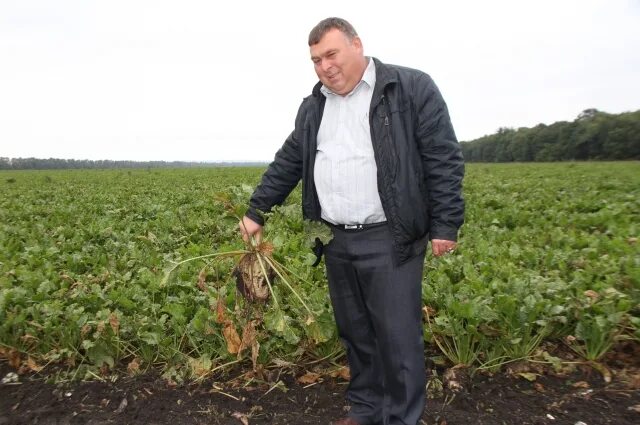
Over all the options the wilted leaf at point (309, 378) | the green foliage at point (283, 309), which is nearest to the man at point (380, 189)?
the green foliage at point (283, 309)

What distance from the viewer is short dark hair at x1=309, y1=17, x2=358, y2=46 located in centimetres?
222

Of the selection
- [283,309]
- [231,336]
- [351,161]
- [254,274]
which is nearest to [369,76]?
[351,161]

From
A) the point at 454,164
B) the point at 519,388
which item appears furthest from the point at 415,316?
the point at 519,388

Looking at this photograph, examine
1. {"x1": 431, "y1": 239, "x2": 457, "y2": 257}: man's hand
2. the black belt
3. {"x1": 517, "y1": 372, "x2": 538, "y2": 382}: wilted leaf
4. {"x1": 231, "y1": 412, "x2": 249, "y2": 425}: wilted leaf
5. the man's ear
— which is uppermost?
the man's ear

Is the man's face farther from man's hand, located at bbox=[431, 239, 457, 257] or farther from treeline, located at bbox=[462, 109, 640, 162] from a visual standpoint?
treeline, located at bbox=[462, 109, 640, 162]

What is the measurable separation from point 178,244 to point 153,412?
178 inches

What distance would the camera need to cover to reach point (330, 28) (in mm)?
2215

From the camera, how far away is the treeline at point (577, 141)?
67419 millimetres

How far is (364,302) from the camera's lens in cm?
265

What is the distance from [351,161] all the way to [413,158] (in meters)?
0.31

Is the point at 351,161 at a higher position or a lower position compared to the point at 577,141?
lower

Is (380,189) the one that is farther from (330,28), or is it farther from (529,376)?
(529,376)

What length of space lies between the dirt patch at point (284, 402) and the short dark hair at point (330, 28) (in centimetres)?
227

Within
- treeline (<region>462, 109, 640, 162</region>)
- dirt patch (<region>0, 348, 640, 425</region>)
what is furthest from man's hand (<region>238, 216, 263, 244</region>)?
treeline (<region>462, 109, 640, 162</region>)
